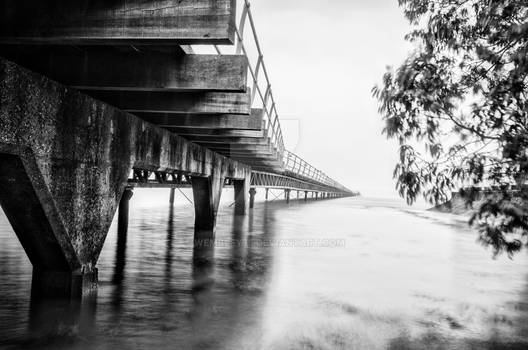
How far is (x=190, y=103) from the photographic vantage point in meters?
7.60

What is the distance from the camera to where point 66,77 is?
5.89m

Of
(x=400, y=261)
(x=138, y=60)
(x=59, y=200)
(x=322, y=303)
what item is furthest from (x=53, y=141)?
(x=400, y=261)

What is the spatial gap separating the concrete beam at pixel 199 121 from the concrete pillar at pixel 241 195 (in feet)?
43.6

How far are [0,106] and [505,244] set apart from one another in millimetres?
5620

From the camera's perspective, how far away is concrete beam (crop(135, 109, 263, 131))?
29.3 ft

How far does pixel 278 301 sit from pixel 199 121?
14.8 ft

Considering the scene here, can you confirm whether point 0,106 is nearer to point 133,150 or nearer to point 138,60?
point 138,60

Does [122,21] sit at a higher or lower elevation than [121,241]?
higher

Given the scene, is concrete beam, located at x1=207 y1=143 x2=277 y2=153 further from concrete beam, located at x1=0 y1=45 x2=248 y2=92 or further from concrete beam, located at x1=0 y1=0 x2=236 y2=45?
concrete beam, located at x1=0 y1=0 x2=236 y2=45

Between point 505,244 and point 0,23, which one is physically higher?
point 0,23

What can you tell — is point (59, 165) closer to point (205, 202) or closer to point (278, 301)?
point (278, 301)

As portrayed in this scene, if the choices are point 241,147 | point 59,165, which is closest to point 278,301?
point 59,165

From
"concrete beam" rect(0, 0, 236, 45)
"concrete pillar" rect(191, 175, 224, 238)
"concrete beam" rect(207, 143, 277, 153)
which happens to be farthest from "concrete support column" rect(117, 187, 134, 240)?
"concrete beam" rect(0, 0, 236, 45)

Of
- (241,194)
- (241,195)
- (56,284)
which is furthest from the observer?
(241,195)
